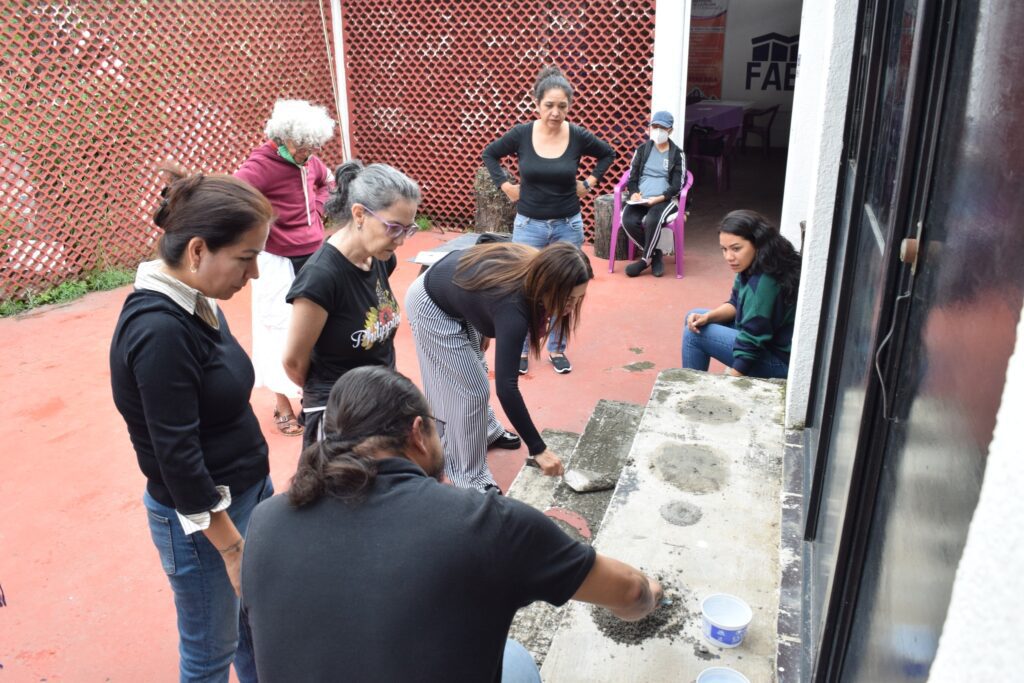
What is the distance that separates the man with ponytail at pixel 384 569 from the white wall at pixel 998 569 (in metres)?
1.05

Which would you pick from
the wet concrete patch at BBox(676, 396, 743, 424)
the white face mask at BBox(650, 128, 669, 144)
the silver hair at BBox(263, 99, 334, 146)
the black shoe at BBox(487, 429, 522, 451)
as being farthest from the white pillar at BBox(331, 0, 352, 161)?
the wet concrete patch at BBox(676, 396, 743, 424)

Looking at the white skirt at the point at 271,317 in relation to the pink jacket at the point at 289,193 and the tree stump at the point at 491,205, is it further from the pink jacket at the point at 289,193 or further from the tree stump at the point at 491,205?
the tree stump at the point at 491,205

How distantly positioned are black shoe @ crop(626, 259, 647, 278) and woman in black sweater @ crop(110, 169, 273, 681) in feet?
18.3

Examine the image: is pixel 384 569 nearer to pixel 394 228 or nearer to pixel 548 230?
pixel 394 228

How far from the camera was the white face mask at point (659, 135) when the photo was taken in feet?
24.1

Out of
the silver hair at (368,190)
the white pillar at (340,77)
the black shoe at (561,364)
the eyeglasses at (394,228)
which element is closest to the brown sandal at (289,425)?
the black shoe at (561,364)

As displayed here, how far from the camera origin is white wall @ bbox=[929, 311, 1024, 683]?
44 centimetres

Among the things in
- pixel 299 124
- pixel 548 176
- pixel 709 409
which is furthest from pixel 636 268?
pixel 299 124

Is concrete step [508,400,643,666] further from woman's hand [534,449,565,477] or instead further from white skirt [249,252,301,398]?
white skirt [249,252,301,398]

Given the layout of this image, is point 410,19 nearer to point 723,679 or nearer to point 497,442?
point 497,442

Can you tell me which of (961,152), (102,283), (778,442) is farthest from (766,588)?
(102,283)

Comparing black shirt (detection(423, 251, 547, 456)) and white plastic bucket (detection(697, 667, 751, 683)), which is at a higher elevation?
black shirt (detection(423, 251, 547, 456))

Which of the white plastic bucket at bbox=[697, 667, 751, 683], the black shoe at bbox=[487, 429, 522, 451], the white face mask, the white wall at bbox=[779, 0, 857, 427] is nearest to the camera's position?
the white plastic bucket at bbox=[697, 667, 751, 683]

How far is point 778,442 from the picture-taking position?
3525 millimetres
